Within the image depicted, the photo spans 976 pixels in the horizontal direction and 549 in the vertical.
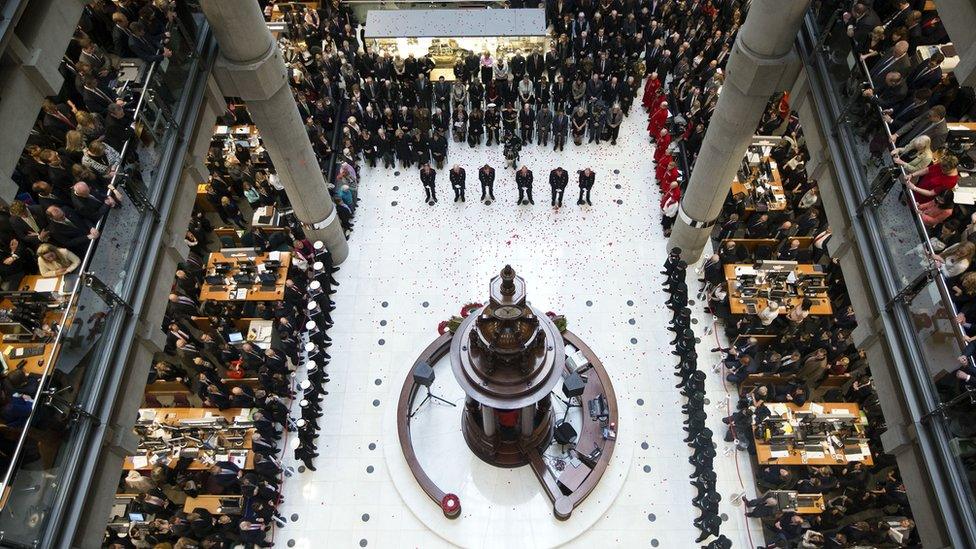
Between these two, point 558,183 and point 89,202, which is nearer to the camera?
point 89,202

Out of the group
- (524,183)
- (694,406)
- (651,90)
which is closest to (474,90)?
(524,183)

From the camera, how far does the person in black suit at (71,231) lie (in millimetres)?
8719

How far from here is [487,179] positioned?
52.3ft

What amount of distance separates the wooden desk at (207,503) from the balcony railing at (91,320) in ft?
12.8

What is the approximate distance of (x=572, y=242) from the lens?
15.8 m

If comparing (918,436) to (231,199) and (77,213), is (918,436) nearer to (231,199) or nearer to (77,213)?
(77,213)

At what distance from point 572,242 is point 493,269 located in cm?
219

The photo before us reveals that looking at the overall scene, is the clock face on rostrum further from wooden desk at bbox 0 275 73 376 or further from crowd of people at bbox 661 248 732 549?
wooden desk at bbox 0 275 73 376

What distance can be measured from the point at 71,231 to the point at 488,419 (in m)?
7.51

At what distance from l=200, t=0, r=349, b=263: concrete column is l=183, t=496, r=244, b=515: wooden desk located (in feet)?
19.8

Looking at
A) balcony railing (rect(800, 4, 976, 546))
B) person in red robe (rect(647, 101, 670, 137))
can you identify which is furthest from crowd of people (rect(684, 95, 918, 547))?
person in red robe (rect(647, 101, 670, 137))

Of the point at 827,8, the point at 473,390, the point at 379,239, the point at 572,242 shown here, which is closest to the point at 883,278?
the point at 827,8

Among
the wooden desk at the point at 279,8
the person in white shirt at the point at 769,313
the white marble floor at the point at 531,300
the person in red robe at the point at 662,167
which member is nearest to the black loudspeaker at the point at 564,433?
the white marble floor at the point at 531,300

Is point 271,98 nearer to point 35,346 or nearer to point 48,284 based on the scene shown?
point 48,284
